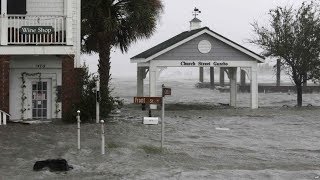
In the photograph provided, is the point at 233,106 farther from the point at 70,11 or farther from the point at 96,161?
the point at 96,161

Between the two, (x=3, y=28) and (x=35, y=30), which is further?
(x=35, y=30)

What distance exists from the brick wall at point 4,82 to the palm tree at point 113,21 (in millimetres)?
5186

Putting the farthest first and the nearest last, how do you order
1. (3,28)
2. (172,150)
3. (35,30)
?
(35,30)
(3,28)
(172,150)

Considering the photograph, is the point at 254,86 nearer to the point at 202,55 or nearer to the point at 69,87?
the point at 202,55

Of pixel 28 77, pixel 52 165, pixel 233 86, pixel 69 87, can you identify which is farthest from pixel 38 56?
pixel 233 86

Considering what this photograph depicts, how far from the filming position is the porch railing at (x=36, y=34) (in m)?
18.8

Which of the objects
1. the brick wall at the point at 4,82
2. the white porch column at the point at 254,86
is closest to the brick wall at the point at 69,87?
the brick wall at the point at 4,82

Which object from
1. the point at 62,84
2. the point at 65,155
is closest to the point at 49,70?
the point at 62,84

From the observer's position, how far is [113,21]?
23.5m

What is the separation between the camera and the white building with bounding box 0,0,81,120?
1870 cm

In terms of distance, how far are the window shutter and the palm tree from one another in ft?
13.6

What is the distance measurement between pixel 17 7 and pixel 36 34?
1.86 metres

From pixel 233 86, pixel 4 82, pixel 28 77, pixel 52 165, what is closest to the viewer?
pixel 52 165

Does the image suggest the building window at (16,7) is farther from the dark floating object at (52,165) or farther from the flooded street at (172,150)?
the dark floating object at (52,165)
